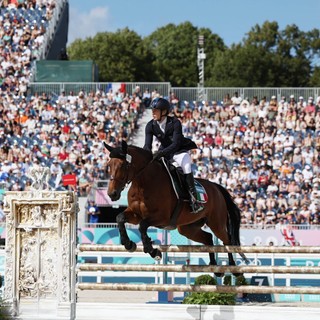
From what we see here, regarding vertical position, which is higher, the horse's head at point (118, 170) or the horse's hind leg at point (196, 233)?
the horse's head at point (118, 170)

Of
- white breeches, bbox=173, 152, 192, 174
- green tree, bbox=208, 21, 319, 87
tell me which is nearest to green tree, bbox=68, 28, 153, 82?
green tree, bbox=208, 21, 319, 87

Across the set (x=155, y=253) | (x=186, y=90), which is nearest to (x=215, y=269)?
(x=155, y=253)

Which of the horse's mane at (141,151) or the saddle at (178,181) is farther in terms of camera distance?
the saddle at (178,181)

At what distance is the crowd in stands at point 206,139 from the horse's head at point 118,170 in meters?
11.4

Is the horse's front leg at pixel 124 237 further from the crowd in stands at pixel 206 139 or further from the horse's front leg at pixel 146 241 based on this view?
the crowd in stands at pixel 206 139

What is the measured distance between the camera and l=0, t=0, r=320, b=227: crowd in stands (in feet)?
69.7

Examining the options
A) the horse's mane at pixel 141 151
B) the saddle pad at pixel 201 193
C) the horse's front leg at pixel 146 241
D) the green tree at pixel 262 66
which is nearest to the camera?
the horse's front leg at pixel 146 241

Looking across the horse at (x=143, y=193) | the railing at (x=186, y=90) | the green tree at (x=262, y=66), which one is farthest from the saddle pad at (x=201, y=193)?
the green tree at (x=262, y=66)

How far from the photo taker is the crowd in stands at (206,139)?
21.2m

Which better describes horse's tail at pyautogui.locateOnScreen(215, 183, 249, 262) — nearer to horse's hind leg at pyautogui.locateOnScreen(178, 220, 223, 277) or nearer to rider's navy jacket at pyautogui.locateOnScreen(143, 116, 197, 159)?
horse's hind leg at pyautogui.locateOnScreen(178, 220, 223, 277)

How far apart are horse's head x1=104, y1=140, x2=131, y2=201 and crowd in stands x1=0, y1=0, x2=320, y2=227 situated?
37.5 feet

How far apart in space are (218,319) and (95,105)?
1939 centimetres

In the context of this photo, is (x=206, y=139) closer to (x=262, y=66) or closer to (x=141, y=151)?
(x=141, y=151)

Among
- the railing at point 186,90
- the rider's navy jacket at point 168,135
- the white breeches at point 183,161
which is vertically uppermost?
the railing at point 186,90
